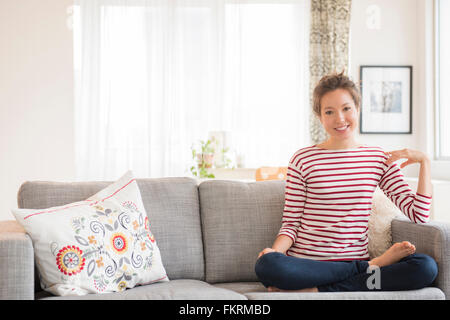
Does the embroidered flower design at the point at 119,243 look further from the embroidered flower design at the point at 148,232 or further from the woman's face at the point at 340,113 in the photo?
the woman's face at the point at 340,113

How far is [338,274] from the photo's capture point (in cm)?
164

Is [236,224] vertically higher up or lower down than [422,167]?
lower down

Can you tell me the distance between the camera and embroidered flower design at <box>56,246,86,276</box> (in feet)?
5.13

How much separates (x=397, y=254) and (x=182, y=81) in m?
3.63

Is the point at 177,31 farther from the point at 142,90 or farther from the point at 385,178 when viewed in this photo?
the point at 385,178

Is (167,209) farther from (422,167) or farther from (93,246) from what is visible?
(422,167)

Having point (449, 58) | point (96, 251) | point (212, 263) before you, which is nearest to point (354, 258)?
point (212, 263)

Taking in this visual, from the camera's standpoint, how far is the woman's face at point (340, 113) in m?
1.82

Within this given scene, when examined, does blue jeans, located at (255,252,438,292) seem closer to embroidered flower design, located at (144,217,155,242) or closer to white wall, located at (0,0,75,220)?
embroidered flower design, located at (144,217,155,242)

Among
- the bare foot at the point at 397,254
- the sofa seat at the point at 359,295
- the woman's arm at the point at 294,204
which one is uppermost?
the woman's arm at the point at 294,204

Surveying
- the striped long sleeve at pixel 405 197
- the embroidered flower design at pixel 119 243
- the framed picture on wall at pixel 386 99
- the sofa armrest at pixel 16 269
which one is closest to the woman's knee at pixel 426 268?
the striped long sleeve at pixel 405 197

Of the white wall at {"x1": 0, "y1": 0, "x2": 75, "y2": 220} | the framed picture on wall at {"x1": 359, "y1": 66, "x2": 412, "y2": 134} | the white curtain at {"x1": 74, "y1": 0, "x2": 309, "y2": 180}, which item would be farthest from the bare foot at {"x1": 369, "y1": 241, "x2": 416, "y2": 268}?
the white wall at {"x1": 0, "y1": 0, "x2": 75, "y2": 220}

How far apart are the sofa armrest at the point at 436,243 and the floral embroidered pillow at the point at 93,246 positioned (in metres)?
0.92

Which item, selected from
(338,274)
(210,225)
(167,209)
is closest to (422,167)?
(338,274)
